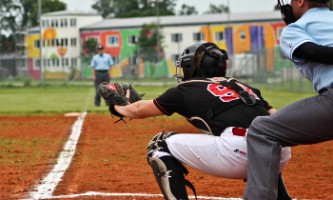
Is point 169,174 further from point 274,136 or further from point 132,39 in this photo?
point 132,39

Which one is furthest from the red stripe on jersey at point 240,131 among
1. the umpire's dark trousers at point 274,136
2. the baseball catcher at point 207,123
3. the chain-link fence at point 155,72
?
the chain-link fence at point 155,72

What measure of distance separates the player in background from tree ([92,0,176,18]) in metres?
77.8

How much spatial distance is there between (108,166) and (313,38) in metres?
5.08

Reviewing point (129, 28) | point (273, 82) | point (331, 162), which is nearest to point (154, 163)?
point (331, 162)

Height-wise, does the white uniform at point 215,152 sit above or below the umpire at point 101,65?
above

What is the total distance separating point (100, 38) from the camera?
234ft

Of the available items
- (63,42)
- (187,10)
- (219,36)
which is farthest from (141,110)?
(187,10)

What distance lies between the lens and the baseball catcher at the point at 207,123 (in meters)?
5.21

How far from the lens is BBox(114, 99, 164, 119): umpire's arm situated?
217 inches

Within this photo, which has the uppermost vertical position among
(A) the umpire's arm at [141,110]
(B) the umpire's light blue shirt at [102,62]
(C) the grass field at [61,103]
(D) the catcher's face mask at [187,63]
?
(D) the catcher's face mask at [187,63]

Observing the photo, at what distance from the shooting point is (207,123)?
17.5 ft

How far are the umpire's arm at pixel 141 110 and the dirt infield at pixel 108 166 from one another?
34 centimetres

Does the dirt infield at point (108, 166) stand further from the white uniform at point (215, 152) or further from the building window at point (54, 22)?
the building window at point (54, 22)

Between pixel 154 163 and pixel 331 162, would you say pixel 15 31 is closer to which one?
pixel 331 162
